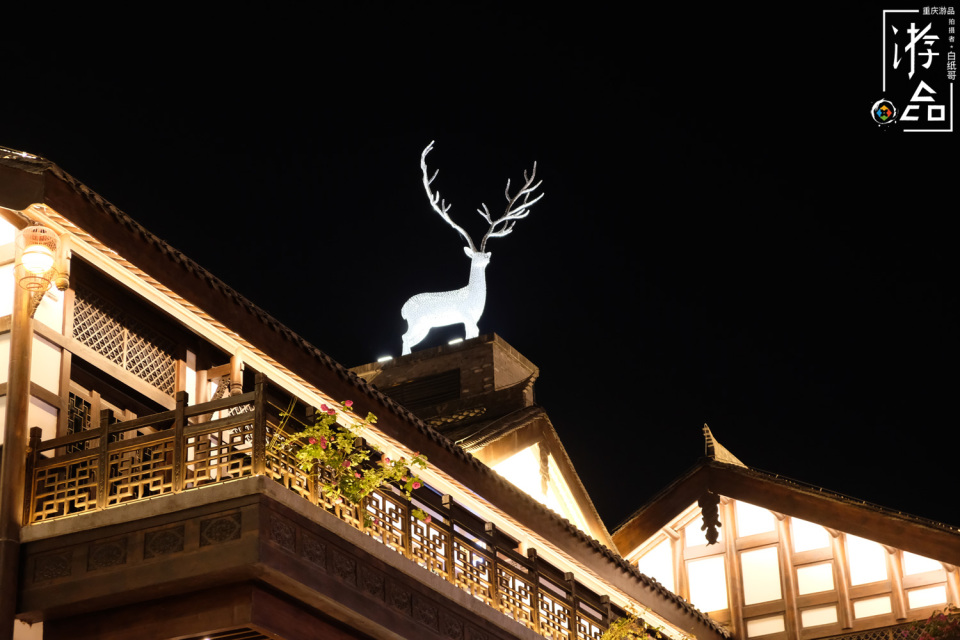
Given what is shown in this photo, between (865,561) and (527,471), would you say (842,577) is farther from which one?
(527,471)

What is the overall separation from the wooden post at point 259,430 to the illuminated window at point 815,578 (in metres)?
13.4

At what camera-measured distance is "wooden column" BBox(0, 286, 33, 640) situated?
37.7ft

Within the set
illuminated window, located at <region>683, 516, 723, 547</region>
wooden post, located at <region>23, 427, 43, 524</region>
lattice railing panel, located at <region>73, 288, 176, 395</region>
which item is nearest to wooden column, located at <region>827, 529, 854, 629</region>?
illuminated window, located at <region>683, 516, 723, 547</region>

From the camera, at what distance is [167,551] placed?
37.3ft

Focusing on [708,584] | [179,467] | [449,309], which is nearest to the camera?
[179,467]

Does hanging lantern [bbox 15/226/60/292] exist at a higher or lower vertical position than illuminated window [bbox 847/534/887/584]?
lower

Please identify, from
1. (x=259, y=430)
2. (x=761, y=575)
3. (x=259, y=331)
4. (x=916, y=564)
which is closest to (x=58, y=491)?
(x=259, y=430)

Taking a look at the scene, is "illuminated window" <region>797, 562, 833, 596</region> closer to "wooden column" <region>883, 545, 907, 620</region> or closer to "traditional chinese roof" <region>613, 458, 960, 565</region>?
"traditional chinese roof" <region>613, 458, 960, 565</region>

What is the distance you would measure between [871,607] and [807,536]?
4.93 feet

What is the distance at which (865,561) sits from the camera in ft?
75.3

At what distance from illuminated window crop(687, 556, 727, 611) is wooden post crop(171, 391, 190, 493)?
44.8ft

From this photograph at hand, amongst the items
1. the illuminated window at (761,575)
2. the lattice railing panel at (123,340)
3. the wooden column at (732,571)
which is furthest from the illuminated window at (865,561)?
the lattice railing panel at (123,340)

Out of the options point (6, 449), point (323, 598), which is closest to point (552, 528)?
point (323, 598)

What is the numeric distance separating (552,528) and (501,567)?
3991mm
